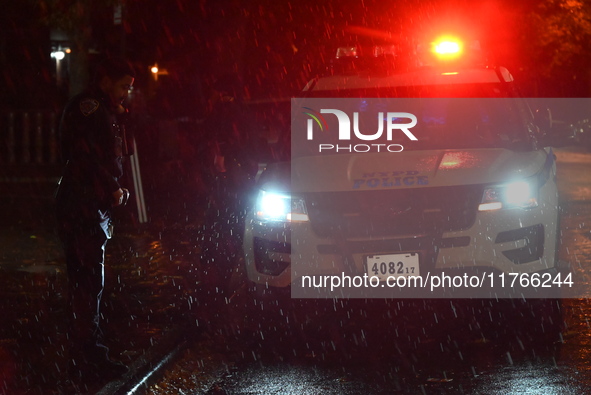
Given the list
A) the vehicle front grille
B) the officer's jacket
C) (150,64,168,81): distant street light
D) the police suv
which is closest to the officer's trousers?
the officer's jacket

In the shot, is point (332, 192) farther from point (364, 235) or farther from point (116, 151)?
point (116, 151)

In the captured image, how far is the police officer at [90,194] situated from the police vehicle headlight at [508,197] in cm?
241

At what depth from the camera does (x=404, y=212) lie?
6066 millimetres

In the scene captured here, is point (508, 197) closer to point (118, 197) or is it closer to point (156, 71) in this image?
point (118, 197)

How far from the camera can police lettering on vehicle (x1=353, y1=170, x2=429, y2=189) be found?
6129 mm

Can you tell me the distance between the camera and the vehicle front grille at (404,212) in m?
6.03

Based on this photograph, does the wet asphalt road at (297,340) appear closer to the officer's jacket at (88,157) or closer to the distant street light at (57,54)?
the officer's jacket at (88,157)

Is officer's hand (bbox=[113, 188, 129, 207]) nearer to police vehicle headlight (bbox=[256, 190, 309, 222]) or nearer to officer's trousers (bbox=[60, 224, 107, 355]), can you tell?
officer's trousers (bbox=[60, 224, 107, 355])

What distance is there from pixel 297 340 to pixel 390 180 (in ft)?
4.20

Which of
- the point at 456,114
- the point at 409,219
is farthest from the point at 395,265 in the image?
the point at 456,114

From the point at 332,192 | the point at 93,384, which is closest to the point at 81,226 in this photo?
the point at 93,384

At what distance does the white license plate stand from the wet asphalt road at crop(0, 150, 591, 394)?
0.50m

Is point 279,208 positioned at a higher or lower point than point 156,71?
lower

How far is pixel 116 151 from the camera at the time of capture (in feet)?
17.2
